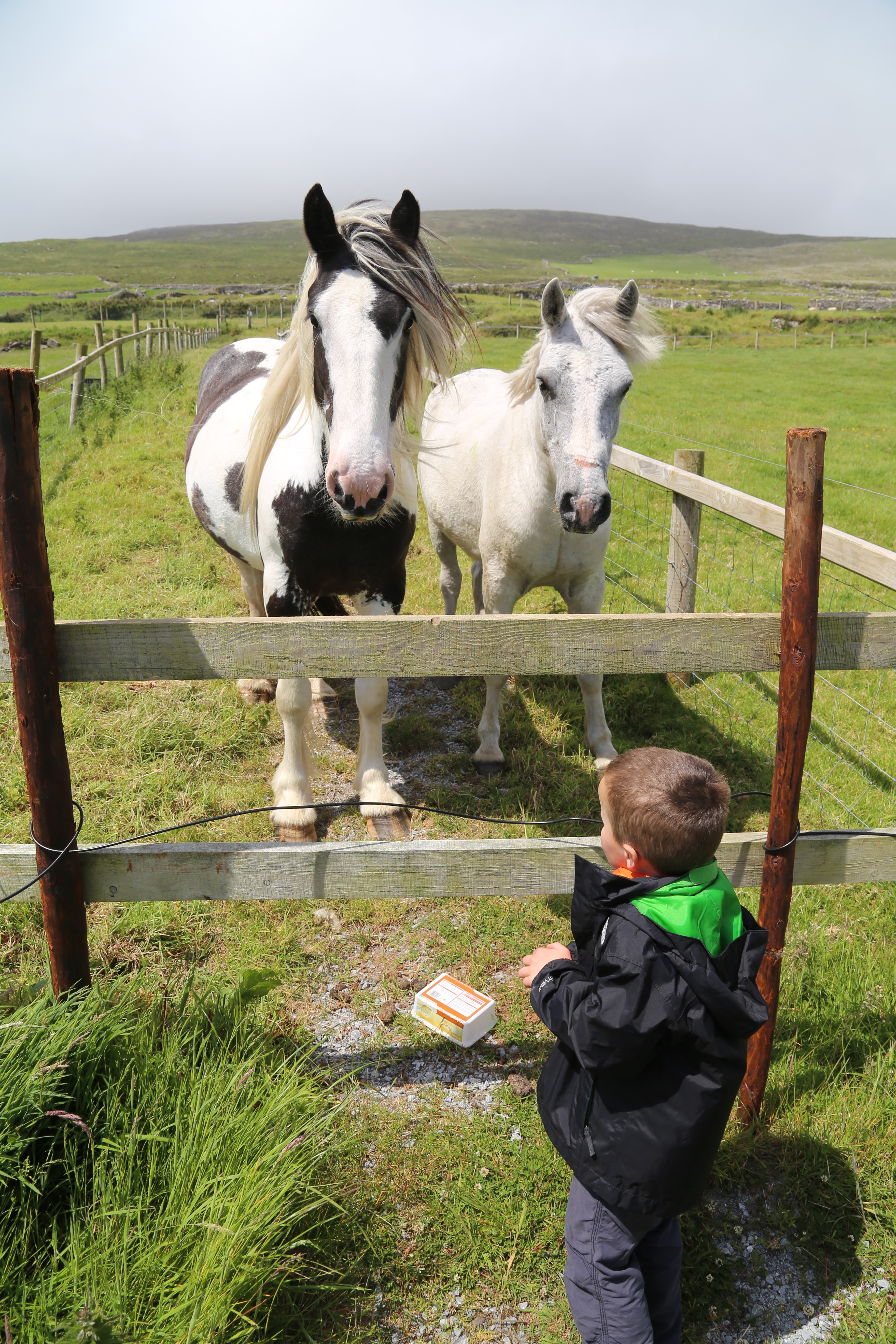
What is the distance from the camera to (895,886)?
11.2 feet

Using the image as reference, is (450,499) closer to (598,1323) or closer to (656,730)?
(656,730)

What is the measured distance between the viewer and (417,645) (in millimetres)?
2068

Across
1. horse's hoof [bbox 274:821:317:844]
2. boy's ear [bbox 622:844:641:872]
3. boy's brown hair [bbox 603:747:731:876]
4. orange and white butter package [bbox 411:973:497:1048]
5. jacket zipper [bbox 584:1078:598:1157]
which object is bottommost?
orange and white butter package [bbox 411:973:497:1048]

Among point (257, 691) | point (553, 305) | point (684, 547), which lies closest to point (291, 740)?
point (257, 691)

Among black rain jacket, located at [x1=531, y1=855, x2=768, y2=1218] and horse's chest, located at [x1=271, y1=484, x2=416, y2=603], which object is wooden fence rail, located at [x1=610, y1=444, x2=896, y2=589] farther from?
horse's chest, located at [x1=271, y1=484, x2=416, y2=603]

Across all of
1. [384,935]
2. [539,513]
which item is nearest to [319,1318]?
[384,935]

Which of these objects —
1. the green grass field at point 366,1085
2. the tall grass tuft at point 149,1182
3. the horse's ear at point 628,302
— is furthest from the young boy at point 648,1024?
the horse's ear at point 628,302

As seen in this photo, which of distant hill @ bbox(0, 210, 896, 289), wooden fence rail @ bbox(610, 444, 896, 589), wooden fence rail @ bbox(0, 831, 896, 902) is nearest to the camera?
wooden fence rail @ bbox(0, 831, 896, 902)

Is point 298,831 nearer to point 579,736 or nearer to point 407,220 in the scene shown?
point 579,736

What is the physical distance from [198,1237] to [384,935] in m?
1.57

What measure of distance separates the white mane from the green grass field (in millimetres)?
2176

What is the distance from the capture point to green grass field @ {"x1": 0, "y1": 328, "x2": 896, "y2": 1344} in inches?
69.7

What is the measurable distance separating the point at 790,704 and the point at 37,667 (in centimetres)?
193

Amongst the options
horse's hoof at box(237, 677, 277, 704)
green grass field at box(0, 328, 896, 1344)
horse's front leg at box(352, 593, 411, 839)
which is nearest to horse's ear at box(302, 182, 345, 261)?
horse's front leg at box(352, 593, 411, 839)
